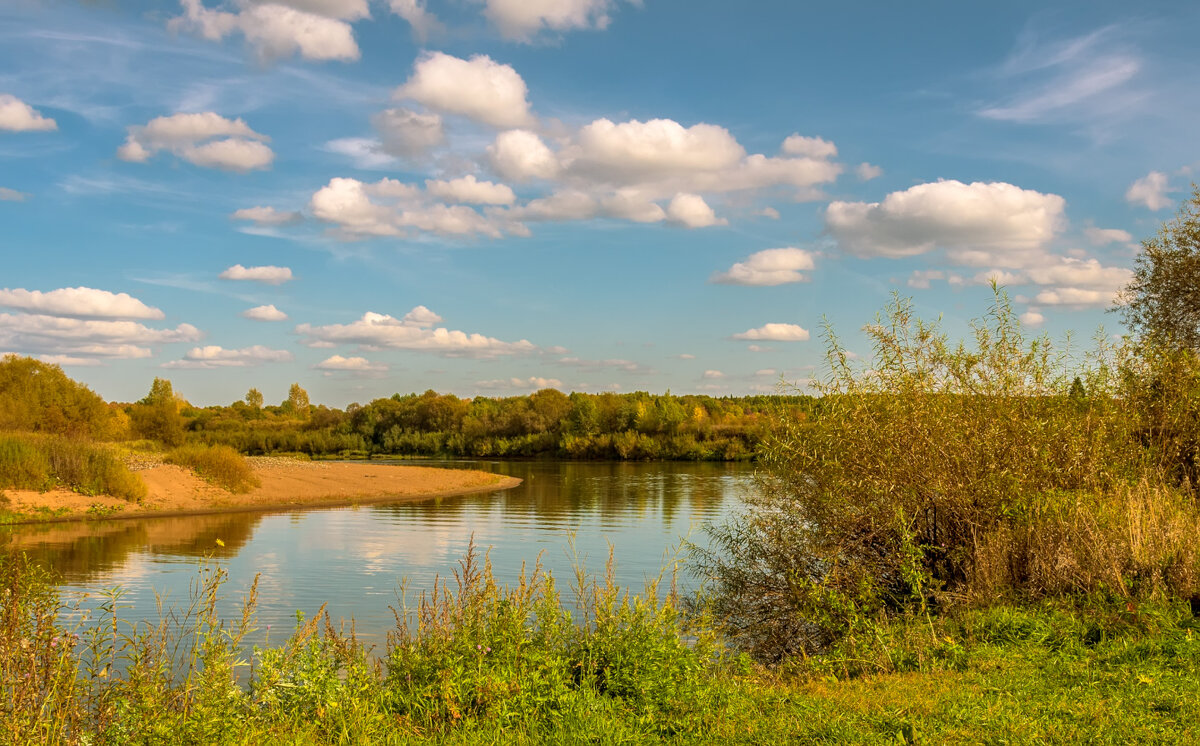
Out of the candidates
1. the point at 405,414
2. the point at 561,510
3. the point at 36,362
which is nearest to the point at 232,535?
the point at 561,510

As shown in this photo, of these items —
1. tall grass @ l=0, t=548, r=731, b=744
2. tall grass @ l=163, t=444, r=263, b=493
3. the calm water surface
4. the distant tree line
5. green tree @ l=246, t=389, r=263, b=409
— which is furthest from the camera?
green tree @ l=246, t=389, r=263, b=409

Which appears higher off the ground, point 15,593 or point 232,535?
point 15,593

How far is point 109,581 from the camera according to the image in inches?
763

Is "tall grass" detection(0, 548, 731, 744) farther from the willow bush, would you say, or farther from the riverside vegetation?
the willow bush

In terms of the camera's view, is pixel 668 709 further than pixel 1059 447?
No

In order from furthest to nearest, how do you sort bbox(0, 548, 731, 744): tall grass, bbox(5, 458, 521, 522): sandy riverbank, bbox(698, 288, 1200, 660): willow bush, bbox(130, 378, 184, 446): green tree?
1. bbox(130, 378, 184, 446): green tree
2. bbox(5, 458, 521, 522): sandy riverbank
3. bbox(698, 288, 1200, 660): willow bush
4. bbox(0, 548, 731, 744): tall grass

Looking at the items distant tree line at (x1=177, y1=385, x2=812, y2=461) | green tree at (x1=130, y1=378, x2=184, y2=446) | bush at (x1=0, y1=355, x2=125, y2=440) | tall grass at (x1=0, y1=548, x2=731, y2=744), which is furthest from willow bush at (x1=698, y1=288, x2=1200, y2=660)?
distant tree line at (x1=177, y1=385, x2=812, y2=461)

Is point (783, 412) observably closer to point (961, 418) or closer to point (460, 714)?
point (961, 418)

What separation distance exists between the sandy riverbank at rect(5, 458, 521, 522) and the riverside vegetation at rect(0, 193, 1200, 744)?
23767 mm

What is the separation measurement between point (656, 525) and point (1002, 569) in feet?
69.9

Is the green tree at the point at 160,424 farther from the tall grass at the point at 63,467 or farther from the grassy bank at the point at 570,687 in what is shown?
the grassy bank at the point at 570,687

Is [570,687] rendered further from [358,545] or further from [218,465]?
[218,465]

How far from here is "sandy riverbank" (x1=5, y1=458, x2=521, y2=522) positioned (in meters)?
33.8

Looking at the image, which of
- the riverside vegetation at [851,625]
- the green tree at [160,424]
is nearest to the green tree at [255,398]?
the green tree at [160,424]
